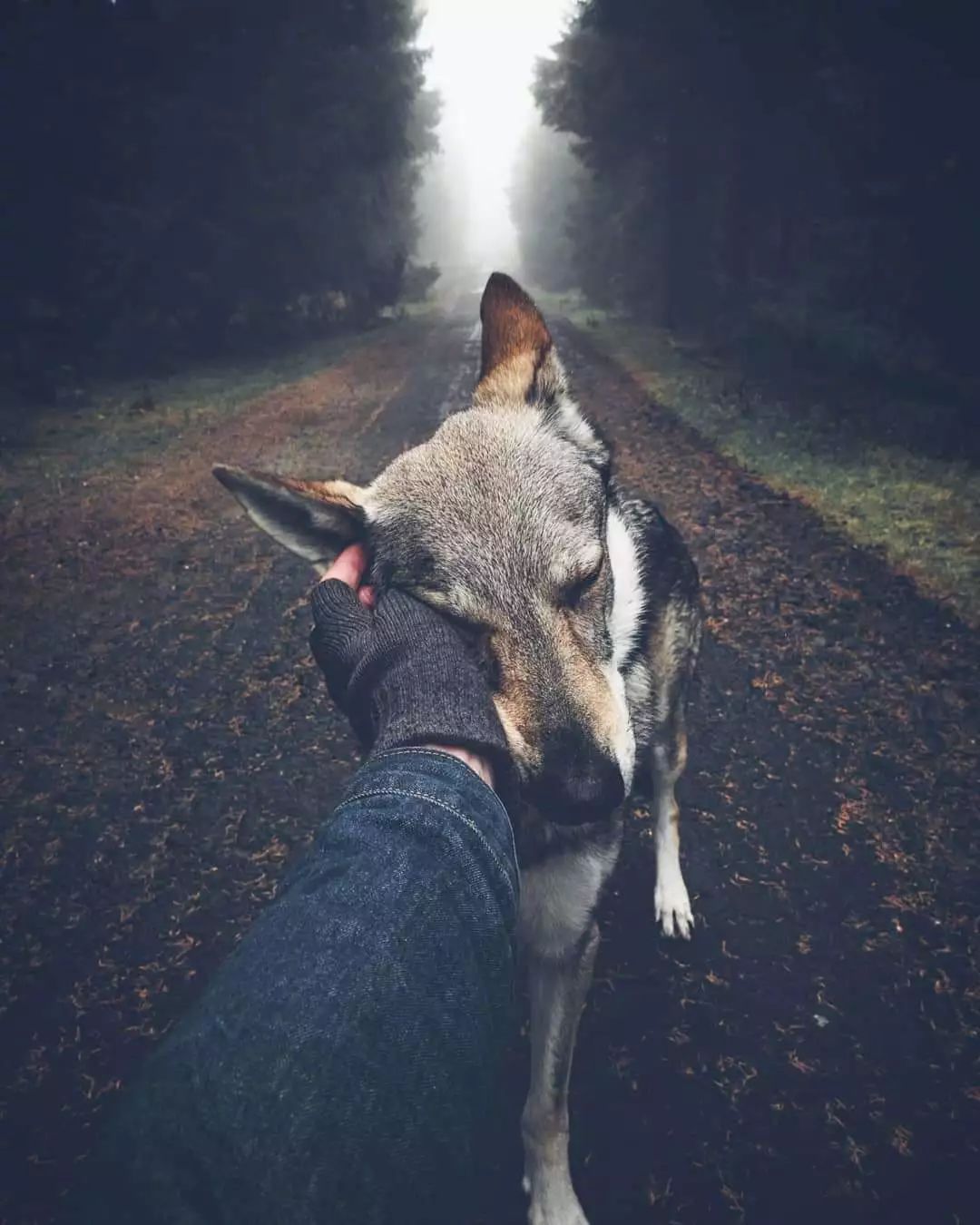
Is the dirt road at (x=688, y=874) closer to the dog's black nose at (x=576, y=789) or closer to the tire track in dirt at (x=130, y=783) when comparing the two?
the tire track in dirt at (x=130, y=783)

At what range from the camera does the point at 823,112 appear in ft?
27.5

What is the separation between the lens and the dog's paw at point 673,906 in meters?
2.72

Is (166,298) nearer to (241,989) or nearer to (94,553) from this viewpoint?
(94,553)

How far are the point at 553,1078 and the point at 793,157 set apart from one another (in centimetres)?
1415

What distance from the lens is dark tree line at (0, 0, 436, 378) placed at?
10.6 metres

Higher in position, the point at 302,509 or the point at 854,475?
the point at 302,509

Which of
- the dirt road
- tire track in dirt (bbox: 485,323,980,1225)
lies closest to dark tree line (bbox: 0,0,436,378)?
the dirt road

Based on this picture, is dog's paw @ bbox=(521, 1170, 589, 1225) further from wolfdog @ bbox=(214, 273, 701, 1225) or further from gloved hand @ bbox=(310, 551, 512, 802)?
gloved hand @ bbox=(310, 551, 512, 802)

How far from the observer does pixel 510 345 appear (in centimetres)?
295

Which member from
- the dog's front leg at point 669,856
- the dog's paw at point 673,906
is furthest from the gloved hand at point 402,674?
the dog's paw at point 673,906

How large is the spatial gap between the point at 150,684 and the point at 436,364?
40.6ft

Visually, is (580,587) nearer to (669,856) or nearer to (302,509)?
(302,509)

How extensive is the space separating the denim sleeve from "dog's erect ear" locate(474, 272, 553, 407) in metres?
1.94

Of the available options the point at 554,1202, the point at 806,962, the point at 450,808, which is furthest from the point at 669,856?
the point at 450,808
